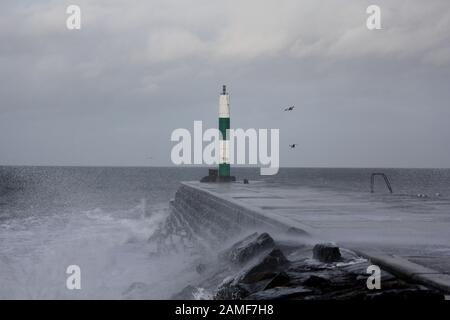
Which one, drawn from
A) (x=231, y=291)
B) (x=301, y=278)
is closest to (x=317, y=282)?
(x=301, y=278)

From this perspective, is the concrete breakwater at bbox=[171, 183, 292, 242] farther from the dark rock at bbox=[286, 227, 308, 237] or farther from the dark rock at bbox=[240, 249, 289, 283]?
the dark rock at bbox=[240, 249, 289, 283]

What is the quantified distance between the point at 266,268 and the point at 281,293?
1.40 meters

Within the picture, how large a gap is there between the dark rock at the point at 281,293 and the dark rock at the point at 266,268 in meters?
0.98

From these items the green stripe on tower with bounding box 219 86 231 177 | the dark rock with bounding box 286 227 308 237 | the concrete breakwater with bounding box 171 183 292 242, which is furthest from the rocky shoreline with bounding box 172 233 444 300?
the green stripe on tower with bounding box 219 86 231 177

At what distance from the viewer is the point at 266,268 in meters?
7.82

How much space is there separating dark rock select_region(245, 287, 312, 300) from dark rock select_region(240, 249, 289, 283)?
982 millimetres

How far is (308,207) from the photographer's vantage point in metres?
15.5

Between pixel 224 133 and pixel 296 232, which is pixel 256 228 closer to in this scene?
pixel 296 232

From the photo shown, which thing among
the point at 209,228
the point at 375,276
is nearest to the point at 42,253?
the point at 209,228

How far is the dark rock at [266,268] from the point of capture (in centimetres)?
763

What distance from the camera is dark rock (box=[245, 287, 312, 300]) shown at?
249 inches

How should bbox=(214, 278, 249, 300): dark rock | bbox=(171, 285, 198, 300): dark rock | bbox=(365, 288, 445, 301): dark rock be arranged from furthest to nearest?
bbox=(171, 285, 198, 300): dark rock
bbox=(214, 278, 249, 300): dark rock
bbox=(365, 288, 445, 301): dark rock
